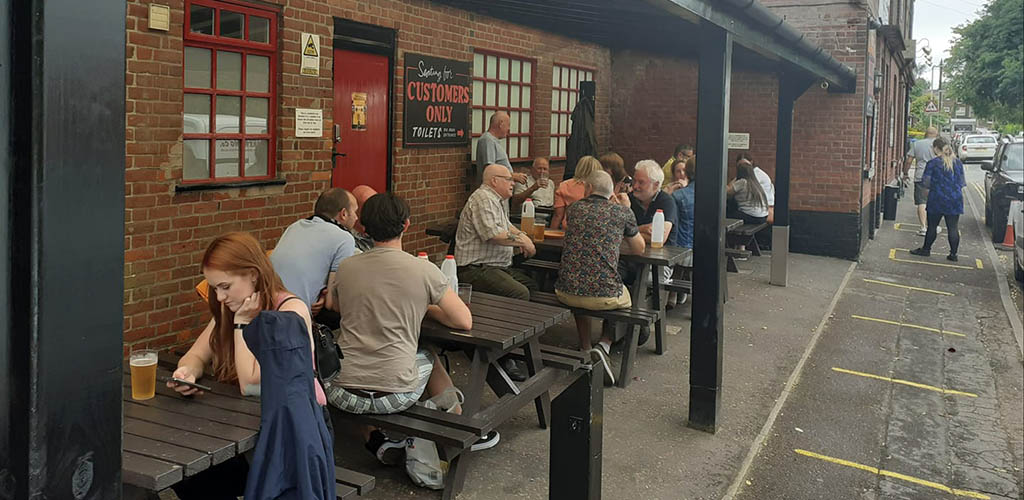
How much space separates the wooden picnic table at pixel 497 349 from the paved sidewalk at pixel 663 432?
31 cm

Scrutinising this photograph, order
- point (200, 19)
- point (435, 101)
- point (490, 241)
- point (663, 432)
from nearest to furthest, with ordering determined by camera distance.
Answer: point (663, 432), point (200, 19), point (490, 241), point (435, 101)

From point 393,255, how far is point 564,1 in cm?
509

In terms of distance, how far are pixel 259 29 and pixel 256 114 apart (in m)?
0.64

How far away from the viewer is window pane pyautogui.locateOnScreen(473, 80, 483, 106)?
9766mm

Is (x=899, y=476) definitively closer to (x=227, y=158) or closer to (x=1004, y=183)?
(x=227, y=158)

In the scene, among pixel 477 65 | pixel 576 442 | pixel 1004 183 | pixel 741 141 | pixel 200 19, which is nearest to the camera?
pixel 576 442

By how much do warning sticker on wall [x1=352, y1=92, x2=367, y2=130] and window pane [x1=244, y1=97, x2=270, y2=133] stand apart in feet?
3.73

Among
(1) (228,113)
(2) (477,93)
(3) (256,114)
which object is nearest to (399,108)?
(2) (477,93)

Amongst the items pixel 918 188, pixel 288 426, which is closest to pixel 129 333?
pixel 288 426

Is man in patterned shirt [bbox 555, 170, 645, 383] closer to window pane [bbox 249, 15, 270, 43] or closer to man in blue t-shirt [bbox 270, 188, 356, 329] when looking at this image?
man in blue t-shirt [bbox 270, 188, 356, 329]

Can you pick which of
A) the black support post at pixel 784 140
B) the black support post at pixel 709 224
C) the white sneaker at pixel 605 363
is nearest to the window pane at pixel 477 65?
the black support post at pixel 784 140

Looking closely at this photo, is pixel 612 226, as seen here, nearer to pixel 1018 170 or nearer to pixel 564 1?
pixel 564 1

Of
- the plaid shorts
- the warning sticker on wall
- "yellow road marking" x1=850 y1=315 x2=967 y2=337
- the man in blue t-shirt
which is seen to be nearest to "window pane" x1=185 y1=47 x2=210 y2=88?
the warning sticker on wall

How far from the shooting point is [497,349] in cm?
398
